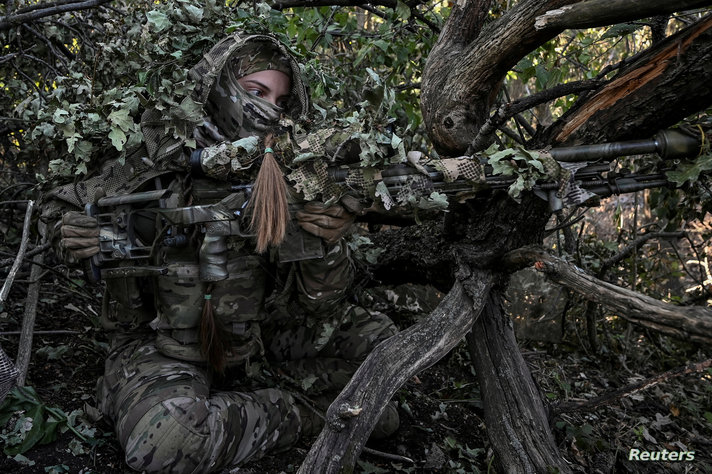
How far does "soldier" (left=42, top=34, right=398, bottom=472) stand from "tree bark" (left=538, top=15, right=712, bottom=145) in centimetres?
115

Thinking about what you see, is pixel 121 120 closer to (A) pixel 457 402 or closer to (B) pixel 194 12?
(B) pixel 194 12

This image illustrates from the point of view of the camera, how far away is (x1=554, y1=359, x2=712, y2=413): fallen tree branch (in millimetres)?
1818

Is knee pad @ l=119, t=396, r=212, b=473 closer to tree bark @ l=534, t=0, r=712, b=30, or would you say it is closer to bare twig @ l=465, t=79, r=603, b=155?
bare twig @ l=465, t=79, r=603, b=155

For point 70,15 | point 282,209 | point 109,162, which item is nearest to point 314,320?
point 282,209

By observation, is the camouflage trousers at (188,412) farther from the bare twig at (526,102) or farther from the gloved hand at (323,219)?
the bare twig at (526,102)

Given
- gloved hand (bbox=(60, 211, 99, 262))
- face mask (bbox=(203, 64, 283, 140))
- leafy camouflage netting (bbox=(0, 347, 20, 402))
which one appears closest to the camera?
leafy camouflage netting (bbox=(0, 347, 20, 402))

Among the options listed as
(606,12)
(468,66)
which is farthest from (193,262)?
(606,12)

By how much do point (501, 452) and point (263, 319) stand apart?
4.77 ft

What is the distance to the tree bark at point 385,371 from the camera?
206cm

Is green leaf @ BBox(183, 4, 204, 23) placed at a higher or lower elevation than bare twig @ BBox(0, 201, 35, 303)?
higher

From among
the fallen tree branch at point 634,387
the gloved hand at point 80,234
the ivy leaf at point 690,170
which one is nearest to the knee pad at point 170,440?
the gloved hand at point 80,234

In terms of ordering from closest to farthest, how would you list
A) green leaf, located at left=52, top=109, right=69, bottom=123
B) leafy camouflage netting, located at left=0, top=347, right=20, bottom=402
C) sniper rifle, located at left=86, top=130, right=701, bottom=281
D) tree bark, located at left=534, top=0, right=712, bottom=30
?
tree bark, located at left=534, top=0, right=712, bottom=30, leafy camouflage netting, located at left=0, top=347, right=20, bottom=402, sniper rifle, located at left=86, top=130, right=701, bottom=281, green leaf, located at left=52, top=109, right=69, bottom=123

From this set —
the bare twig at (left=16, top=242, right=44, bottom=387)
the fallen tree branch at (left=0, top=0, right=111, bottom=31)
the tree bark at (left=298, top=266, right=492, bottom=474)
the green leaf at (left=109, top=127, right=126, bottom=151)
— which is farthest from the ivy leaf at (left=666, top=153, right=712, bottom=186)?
the bare twig at (left=16, top=242, right=44, bottom=387)

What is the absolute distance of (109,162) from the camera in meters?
3.00
